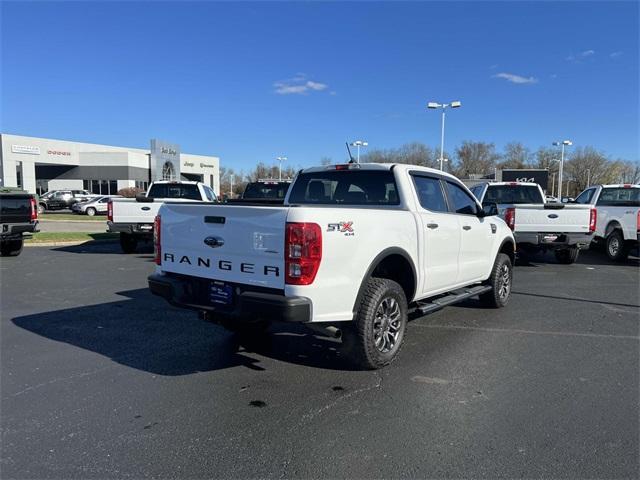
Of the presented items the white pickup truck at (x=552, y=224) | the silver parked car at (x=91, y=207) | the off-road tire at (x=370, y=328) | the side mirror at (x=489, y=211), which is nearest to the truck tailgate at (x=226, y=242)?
the off-road tire at (x=370, y=328)

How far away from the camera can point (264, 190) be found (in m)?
14.5

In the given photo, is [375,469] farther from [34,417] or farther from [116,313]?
[116,313]

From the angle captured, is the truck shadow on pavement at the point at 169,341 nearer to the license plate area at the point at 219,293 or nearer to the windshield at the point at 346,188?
the license plate area at the point at 219,293

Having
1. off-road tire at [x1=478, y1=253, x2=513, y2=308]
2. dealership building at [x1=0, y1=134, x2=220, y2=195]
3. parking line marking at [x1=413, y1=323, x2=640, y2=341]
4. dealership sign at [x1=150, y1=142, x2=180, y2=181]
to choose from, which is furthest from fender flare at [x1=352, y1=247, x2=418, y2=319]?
dealership building at [x1=0, y1=134, x2=220, y2=195]

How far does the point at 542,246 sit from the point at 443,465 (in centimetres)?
922

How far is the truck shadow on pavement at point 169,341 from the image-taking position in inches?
186

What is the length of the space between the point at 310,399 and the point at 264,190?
36.5 ft

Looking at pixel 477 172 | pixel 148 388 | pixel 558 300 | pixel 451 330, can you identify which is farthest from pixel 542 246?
pixel 477 172

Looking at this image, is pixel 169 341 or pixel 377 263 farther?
pixel 169 341

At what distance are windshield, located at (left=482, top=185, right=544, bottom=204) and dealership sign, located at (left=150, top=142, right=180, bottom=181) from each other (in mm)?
31811

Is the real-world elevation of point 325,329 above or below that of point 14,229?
below

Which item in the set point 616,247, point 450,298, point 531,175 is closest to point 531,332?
point 450,298

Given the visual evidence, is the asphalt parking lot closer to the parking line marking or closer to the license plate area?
the parking line marking

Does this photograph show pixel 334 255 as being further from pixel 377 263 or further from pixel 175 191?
pixel 175 191
